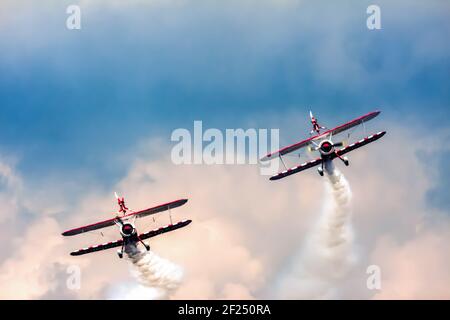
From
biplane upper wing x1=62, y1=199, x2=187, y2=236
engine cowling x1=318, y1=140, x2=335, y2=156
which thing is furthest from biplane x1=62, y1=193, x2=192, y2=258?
engine cowling x1=318, y1=140, x2=335, y2=156

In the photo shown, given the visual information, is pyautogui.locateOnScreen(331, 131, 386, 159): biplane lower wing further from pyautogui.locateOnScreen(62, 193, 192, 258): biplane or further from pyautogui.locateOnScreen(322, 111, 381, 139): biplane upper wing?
pyautogui.locateOnScreen(62, 193, 192, 258): biplane

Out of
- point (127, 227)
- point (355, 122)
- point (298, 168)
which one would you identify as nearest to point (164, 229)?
point (127, 227)

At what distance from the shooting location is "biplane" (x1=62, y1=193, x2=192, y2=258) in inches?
6235

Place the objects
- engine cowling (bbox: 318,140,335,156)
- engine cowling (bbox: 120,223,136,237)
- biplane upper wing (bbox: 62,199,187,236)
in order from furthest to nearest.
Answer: biplane upper wing (bbox: 62,199,187,236) → engine cowling (bbox: 318,140,335,156) → engine cowling (bbox: 120,223,136,237)

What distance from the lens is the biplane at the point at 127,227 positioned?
158 meters

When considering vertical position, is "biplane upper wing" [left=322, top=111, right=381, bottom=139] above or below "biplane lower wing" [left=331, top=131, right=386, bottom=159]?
above

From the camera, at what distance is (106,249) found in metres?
164

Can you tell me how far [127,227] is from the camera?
157750 mm

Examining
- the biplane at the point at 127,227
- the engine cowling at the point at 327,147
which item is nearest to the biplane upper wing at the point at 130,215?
the biplane at the point at 127,227

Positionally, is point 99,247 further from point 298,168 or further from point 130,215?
point 298,168

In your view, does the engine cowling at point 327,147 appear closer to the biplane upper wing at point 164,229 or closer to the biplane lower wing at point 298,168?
the biplane lower wing at point 298,168
